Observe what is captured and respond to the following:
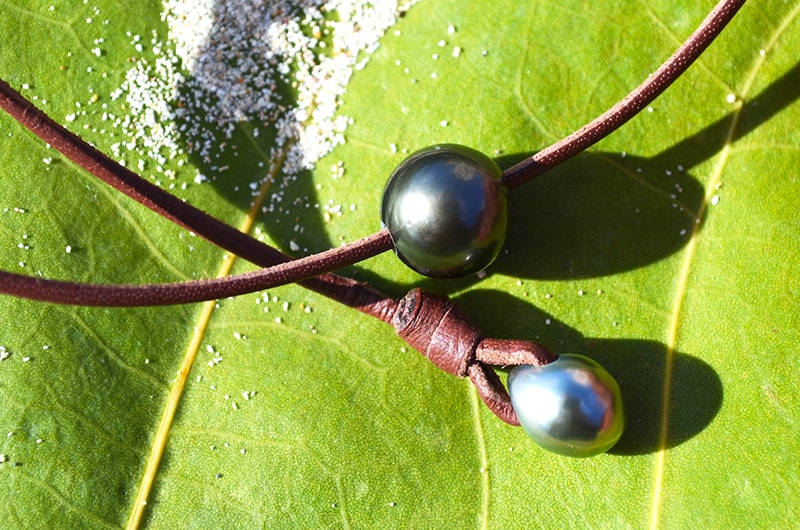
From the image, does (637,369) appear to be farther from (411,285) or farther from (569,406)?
(411,285)

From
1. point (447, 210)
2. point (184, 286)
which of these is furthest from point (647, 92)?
point (184, 286)

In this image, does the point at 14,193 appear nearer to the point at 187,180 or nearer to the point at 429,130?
the point at 187,180

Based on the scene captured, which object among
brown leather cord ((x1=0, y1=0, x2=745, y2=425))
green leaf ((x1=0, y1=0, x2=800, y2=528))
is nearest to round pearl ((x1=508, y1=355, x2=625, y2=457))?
brown leather cord ((x1=0, y1=0, x2=745, y2=425))

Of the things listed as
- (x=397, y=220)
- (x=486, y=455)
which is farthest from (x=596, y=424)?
(x=397, y=220)

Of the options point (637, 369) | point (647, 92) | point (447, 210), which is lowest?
point (637, 369)

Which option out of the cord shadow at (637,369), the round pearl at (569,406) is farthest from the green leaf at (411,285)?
the round pearl at (569,406)

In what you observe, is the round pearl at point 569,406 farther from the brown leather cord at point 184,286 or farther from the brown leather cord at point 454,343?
the brown leather cord at point 184,286
